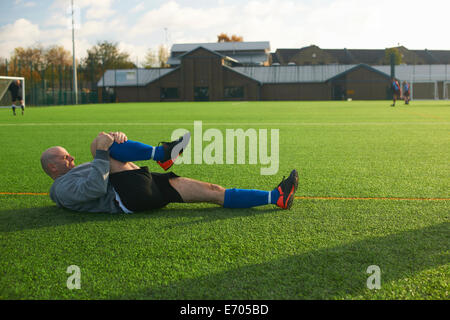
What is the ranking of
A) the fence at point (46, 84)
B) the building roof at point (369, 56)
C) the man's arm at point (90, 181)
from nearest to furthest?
the man's arm at point (90, 181) → the fence at point (46, 84) → the building roof at point (369, 56)

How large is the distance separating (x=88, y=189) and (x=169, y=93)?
57756mm

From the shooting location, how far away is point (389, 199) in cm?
433

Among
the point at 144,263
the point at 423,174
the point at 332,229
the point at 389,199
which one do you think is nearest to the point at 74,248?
the point at 144,263

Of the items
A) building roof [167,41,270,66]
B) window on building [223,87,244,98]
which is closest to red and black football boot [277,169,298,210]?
window on building [223,87,244,98]

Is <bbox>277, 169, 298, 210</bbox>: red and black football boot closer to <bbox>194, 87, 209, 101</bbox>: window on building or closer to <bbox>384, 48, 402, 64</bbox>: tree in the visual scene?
<bbox>194, 87, 209, 101</bbox>: window on building

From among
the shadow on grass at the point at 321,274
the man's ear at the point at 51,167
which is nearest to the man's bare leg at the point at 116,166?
the man's ear at the point at 51,167

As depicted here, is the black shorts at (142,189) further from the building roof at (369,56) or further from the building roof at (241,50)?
the building roof at (369,56)

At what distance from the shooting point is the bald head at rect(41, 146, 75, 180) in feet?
12.5

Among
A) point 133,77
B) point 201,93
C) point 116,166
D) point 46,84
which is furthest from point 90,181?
point 133,77

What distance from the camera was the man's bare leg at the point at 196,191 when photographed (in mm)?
3895

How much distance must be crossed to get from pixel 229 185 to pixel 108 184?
5.78ft

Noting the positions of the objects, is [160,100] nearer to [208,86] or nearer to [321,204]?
[208,86]

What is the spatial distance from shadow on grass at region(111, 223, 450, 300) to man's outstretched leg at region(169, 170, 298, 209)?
95 centimetres

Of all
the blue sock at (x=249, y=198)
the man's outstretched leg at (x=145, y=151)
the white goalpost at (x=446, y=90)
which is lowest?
Answer: the blue sock at (x=249, y=198)
